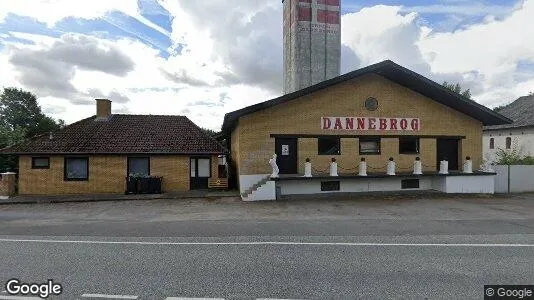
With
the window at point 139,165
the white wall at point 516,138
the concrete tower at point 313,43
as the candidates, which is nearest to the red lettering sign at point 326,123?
the window at point 139,165

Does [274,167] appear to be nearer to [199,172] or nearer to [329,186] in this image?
[329,186]

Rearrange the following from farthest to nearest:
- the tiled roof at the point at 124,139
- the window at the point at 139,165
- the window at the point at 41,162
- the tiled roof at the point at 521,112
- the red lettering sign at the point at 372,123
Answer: the tiled roof at the point at 521,112 → the window at the point at 139,165 → the tiled roof at the point at 124,139 → the window at the point at 41,162 → the red lettering sign at the point at 372,123

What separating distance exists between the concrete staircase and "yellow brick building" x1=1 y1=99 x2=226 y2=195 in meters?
4.07

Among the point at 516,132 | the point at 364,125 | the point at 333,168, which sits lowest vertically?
the point at 333,168

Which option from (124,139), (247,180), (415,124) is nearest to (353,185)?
(415,124)

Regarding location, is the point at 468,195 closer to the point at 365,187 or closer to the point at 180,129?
the point at 365,187

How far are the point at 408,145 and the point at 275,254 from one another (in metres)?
14.2

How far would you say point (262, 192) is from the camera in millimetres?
15703

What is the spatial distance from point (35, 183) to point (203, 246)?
15779 millimetres

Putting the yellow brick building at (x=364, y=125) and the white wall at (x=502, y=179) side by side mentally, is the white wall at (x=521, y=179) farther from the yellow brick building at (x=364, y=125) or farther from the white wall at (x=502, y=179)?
the yellow brick building at (x=364, y=125)

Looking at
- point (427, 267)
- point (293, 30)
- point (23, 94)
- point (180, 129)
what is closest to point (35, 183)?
point (180, 129)

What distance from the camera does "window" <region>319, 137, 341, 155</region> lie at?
57.6 ft

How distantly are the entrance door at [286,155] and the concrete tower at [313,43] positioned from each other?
2042 centimetres

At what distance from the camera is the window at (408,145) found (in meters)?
18.3
